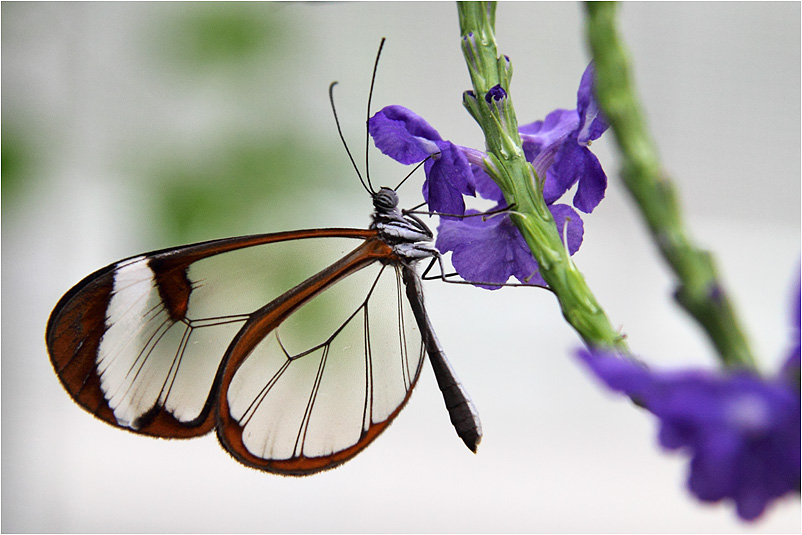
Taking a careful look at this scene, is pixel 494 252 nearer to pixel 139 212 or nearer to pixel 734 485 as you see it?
pixel 734 485

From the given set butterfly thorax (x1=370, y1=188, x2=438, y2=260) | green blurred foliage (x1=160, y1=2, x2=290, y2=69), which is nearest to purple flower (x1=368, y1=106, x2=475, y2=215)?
butterfly thorax (x1=370, y1=188, x2=438, y2=260)

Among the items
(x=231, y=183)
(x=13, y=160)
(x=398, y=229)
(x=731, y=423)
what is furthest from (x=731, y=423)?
(x=13, y=160)

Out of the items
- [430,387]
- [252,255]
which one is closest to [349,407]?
[252,255]

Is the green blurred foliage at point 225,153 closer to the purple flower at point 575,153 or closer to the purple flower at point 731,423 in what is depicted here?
the purple flower at point 575,153

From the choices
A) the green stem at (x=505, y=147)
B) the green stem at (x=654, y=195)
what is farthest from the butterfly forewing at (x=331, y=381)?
the green stem at (x=654, y=195)

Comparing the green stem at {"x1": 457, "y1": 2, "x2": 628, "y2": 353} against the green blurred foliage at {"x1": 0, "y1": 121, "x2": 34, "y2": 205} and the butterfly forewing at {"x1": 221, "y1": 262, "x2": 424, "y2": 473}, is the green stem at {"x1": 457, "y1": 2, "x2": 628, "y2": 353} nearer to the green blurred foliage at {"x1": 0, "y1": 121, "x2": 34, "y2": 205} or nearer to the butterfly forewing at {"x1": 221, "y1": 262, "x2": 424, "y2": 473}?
the butterfly forewing at {"x1": 221, "y1": 262, "x2": 424, "y2": 473}

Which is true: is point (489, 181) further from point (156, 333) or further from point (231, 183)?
point (231, 183)
